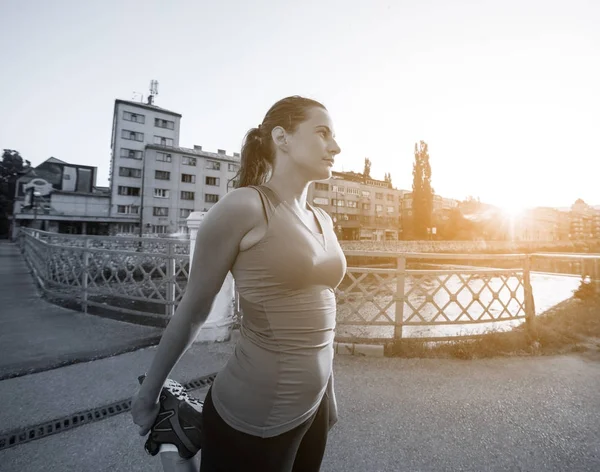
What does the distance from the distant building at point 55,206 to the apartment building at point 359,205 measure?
27486 mm

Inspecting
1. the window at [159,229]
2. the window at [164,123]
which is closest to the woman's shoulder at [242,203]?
the window at [159,229]

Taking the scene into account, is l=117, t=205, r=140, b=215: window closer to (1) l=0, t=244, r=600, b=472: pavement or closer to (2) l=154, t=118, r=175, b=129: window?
(2) l=154, t=118, r=175, b=129: window

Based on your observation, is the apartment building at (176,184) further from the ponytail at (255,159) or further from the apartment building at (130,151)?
the ponytail at (255,159)

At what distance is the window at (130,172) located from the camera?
36.2m

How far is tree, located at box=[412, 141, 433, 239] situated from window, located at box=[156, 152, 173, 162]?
1277 inches

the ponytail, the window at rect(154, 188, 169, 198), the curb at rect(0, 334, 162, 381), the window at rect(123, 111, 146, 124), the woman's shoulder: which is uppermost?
the window at rect(123, 111, 146, 124)

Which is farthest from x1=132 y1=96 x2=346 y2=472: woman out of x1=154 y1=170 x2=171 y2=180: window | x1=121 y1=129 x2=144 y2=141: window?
x1=121 y1=129 x2=144 y2=141: window

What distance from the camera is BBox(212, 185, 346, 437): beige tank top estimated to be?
0.79 meters

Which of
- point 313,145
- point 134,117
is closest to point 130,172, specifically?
point 134,117

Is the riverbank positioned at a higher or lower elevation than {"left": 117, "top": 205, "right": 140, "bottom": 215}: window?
lower

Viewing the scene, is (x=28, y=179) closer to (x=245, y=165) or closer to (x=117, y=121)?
(x=117, y=121)

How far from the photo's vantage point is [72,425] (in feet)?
7.88

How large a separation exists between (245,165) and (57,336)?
5.18m

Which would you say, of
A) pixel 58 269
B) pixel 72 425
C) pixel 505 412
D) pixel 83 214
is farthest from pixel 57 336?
pixel 83 214
